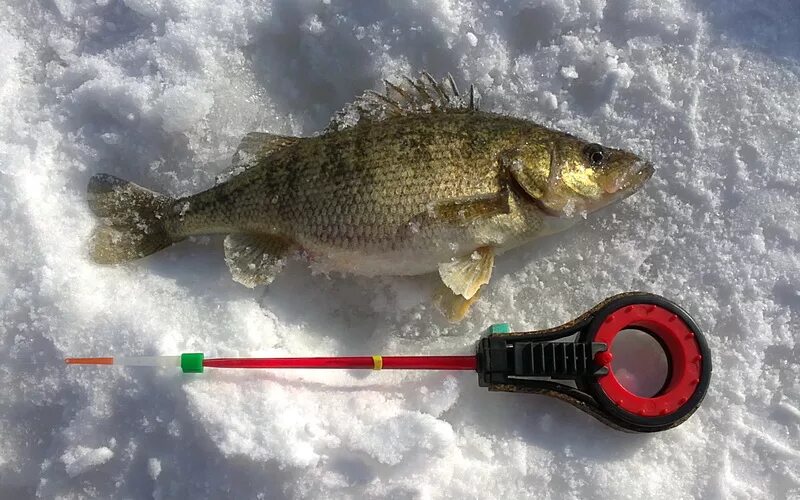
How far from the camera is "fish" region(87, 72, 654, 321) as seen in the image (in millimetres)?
2541

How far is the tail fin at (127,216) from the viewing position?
2.78 meters

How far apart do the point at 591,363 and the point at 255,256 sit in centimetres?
145

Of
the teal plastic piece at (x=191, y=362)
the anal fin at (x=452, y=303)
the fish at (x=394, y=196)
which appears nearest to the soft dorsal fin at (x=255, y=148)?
the fish at (x=394, y=196)

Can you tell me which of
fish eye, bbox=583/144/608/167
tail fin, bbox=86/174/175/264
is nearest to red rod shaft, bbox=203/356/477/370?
tail fin, bbox=86/174/175/264

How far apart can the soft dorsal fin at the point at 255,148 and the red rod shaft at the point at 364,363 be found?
2.68 feet

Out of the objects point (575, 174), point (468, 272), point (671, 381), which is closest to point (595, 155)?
point (575, 174)

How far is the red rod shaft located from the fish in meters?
0.30

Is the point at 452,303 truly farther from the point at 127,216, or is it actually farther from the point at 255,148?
the point at 127,216

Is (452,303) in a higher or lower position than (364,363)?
higher

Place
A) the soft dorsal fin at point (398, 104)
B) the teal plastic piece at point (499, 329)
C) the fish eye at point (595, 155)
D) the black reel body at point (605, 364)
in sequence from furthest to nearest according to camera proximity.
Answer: the soft dorsal fin at point (398, 104) < the fish eye at point (595, 155) < the teal plastic piece at point (499, 329) < the black reel body at point (605, 364)

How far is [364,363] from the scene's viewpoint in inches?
96.2

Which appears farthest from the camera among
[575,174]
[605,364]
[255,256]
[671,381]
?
[255,256]

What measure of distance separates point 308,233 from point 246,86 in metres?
0.87

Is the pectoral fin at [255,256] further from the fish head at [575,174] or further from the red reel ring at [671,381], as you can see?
the red reel ring at [671,381]
